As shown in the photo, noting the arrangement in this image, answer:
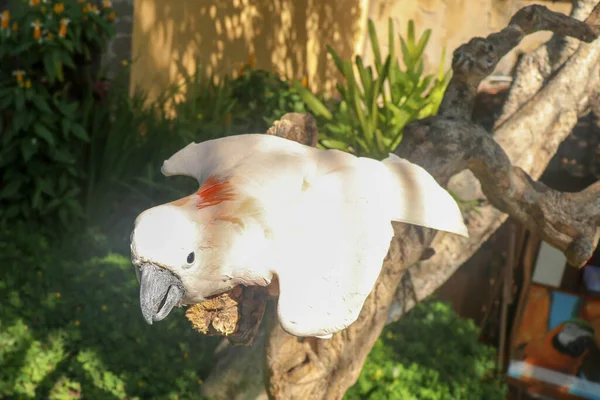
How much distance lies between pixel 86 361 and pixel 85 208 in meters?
1.43

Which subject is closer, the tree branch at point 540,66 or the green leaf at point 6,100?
the tree branch at point 540,66

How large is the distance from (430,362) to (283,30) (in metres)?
3.71

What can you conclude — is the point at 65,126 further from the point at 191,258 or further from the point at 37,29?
the point at 191,258

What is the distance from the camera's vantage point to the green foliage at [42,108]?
14.0 feet

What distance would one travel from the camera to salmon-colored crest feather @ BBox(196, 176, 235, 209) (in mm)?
1467

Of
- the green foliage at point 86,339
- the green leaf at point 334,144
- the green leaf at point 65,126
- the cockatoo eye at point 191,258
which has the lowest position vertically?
the green foliage at point 86,339

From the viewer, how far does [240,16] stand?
19.1 ft

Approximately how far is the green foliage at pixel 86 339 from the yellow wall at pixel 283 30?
1.69m

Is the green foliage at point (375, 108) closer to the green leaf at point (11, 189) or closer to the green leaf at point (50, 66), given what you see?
the green leaf at point (50, 66)

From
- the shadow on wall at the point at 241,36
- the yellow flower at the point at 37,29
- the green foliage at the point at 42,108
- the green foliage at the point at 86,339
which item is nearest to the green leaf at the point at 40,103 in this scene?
the green foliage at the point at 42,108

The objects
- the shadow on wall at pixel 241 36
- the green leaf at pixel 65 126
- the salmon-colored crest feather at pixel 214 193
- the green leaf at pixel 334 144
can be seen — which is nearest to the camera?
the salmon-colored crest feather at pixel 214 193

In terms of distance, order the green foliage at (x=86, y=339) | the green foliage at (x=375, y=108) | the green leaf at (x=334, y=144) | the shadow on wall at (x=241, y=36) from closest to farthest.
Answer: the green foliage at (x=86, y=339)
the green leaf at (x=334, y=144)
the green foliage at (x=375, y=108)
the shadow on wall at (x=241, y=36)

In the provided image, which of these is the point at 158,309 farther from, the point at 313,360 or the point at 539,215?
the point at 539,215

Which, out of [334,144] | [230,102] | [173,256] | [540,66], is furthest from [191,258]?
[230,102]
